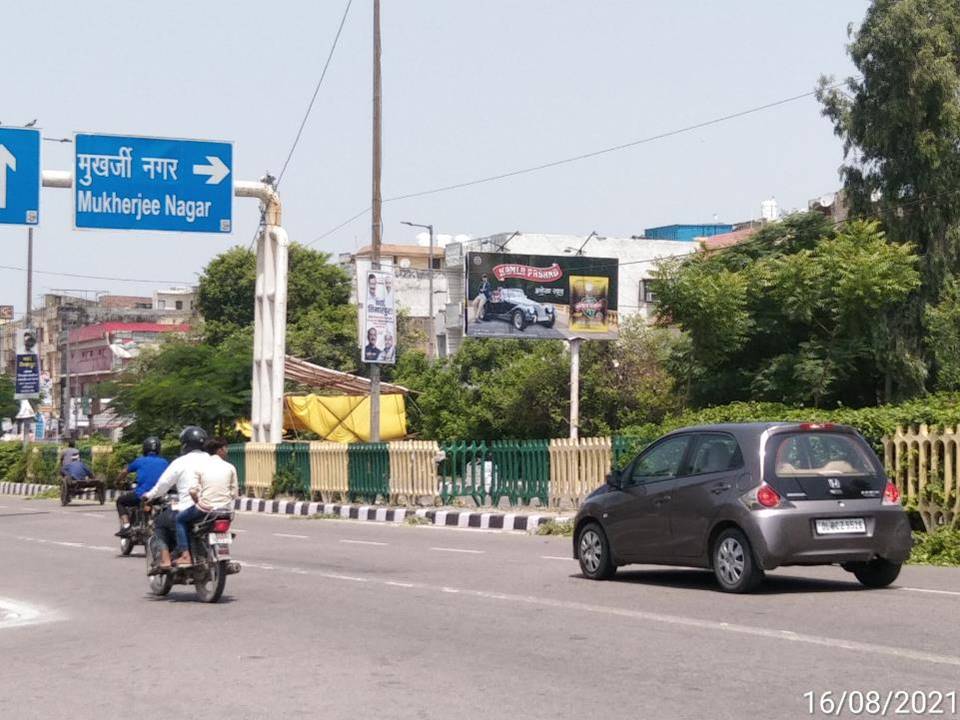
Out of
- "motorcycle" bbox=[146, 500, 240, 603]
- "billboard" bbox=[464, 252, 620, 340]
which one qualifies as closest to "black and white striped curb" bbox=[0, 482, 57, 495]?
"billboard" bbox=[464, 252, 620, 340]

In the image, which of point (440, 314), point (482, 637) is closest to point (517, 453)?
point (482, 637)

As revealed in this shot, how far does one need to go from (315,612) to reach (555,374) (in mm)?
33676

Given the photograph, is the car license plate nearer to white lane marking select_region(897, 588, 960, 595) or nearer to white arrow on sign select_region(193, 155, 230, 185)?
white lane marking select_region(897, 588, 960, 595)

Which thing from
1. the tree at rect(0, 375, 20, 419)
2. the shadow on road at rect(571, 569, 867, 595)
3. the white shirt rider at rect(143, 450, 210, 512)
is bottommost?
the shadow on road at rect(571, 569, 867, 595)

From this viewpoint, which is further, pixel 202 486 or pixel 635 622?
pixel 202 486

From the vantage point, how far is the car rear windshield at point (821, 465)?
12.2 m

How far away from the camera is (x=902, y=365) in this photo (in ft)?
122

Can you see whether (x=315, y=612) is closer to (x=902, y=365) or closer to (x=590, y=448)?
(x=590, y=448)

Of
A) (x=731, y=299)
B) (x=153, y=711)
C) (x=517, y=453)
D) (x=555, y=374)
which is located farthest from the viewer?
(x=555, y=374)

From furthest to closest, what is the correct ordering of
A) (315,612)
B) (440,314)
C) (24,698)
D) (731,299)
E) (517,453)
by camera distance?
(440,314)
(731,299)
(517,453)
(315,612)
(24,698)

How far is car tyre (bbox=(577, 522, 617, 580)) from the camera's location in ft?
45.9

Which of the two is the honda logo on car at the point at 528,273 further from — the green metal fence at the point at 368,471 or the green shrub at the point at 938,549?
the green shrub at the point at 938,549

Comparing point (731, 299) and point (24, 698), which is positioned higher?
point (731, 299)
